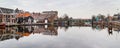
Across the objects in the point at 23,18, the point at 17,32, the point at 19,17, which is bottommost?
the point at 17,32

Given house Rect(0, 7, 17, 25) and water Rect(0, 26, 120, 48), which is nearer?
water Rect(0, 26, 120, 48)

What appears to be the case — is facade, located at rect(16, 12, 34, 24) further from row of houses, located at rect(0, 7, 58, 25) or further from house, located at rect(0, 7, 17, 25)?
house, located at rect(0, 7, 17, 25)

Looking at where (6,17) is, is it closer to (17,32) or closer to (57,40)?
(17,32)

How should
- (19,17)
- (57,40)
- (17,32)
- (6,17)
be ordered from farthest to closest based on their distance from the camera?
(19,17) → (6,17) → (17,32) → (57,40)

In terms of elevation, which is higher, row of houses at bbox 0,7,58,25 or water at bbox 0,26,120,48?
row of houses at bbox 0,7,58,25

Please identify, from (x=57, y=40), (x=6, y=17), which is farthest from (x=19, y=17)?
(x=57, y=40)

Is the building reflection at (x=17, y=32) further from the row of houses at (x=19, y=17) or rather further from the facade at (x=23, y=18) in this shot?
the facade at (x=23, y=18)

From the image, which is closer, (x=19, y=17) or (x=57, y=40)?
(x=57, y=40)

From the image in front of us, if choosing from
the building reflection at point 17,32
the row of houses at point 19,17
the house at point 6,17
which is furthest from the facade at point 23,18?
the building reflection at point 17,32

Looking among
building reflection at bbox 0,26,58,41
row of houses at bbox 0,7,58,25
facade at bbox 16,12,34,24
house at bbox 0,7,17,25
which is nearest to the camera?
building reflection at bbox 0,26,58,41

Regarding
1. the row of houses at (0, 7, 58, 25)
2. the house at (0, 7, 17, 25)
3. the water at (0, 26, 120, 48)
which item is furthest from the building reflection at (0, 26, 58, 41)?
the house at (0, 7, 17, 25)

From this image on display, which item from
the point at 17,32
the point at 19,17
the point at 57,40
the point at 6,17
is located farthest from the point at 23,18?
the point at 57,40

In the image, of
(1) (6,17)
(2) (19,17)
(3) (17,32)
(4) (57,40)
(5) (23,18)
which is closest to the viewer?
(4) (57,40)

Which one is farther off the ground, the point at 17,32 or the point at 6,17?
the point at 6,17
